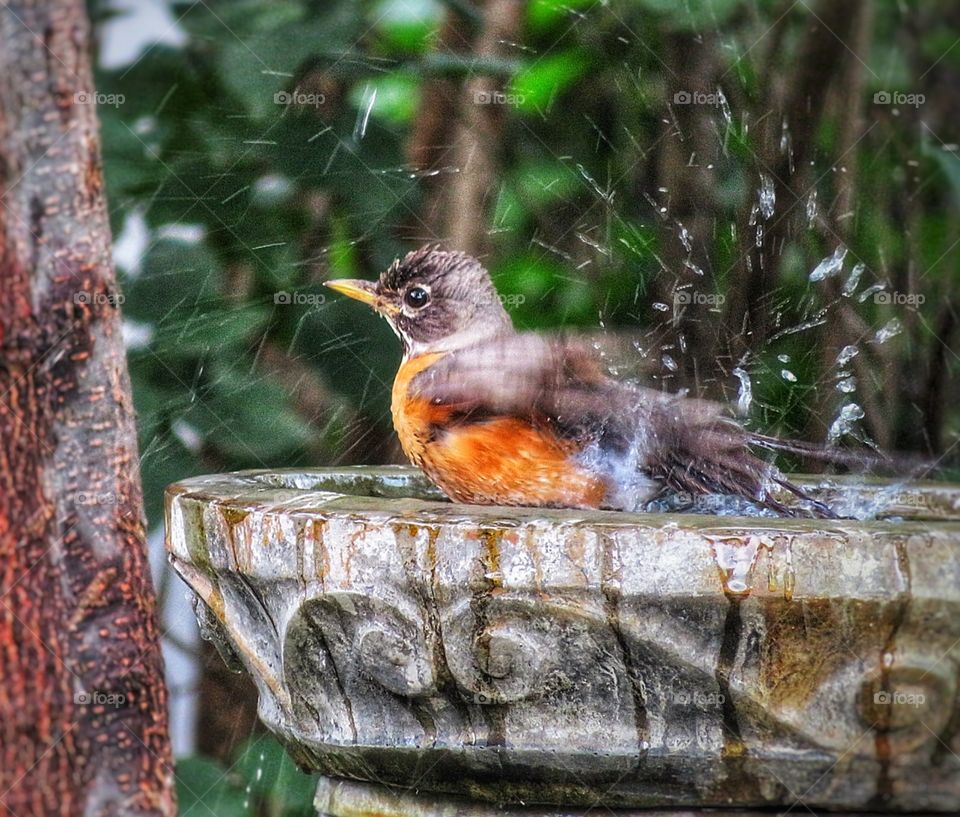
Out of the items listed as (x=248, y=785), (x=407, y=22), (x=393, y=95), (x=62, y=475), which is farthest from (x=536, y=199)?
(x=62, y=475)

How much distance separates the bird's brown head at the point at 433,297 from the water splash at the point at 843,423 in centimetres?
82

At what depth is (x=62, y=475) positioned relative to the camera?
1.95m

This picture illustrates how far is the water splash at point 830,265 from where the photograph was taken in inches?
132

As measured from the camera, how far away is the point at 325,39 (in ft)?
11.2

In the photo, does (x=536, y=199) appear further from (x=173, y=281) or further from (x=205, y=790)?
(x=205, y=790)

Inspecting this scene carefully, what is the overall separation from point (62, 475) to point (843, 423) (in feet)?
6.16

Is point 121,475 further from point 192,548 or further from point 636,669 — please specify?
point 636,669

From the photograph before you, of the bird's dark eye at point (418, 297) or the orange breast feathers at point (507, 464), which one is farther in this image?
the bird's dark eye at point (418, 297)

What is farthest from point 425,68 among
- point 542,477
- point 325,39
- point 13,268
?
point 13,268

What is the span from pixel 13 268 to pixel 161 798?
2.87ft

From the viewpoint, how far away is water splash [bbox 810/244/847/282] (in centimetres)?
334

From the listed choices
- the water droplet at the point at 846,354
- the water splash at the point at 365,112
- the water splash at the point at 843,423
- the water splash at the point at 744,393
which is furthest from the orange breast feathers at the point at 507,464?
the water splash at the point at 365,112

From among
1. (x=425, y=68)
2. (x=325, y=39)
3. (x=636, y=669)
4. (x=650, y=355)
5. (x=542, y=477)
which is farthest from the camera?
(x=425, y=68)

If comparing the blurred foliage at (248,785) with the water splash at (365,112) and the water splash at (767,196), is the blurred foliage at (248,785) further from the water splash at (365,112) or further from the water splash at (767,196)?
the water splash at (767,196)
